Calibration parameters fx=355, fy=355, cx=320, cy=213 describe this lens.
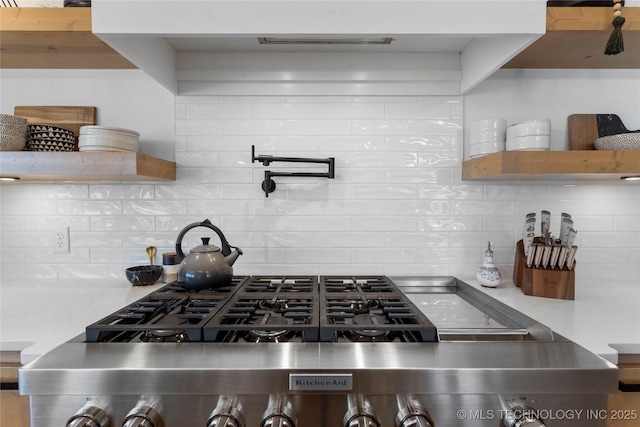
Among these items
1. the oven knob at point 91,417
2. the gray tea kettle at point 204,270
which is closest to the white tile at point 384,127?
the gray tea kettle at point 204,270

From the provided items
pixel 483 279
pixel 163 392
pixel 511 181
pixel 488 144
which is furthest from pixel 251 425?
pixel 511 181

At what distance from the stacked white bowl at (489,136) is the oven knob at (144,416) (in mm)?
1380

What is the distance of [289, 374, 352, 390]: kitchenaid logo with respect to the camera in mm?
721

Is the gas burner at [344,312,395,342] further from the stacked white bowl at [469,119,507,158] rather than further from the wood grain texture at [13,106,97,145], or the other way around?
the wood grain texture at [13,106,97,145]

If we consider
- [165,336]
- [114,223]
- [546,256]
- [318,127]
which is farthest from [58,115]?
[546,256]

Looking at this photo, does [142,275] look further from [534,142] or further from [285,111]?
[534,142]

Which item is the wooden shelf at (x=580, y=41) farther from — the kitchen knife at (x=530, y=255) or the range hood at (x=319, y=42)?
the kitchen knife at (x=530, y=255)

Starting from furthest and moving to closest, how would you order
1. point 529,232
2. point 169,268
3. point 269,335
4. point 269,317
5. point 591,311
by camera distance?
1. point 169,268
2. point 529,232
3. point 591,311
4. point 269,317
5. point 269,335

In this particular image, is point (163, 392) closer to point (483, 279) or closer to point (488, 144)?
point (483, 279)

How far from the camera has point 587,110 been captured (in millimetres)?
1521

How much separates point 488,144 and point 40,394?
1571 millimetres

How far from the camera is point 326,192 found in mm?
1546

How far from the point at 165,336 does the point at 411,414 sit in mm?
592

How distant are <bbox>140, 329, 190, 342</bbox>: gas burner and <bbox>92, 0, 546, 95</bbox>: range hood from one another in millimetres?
815
